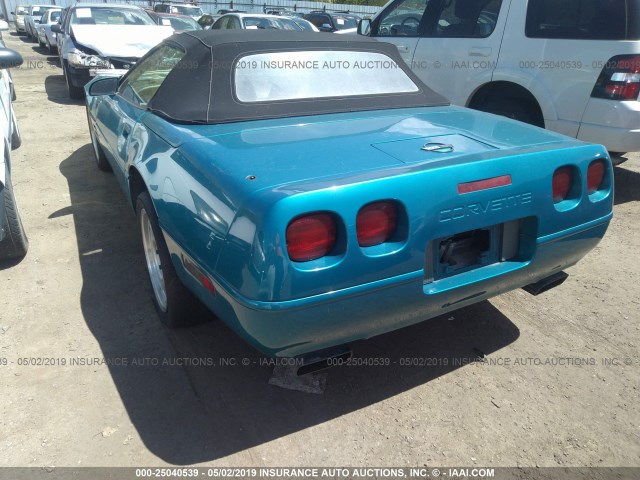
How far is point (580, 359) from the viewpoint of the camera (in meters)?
2.73

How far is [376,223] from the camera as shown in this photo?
6.40ft

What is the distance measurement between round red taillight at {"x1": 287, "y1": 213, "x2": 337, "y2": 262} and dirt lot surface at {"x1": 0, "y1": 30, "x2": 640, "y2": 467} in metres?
0.89

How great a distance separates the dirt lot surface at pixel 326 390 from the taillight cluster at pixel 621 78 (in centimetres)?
153

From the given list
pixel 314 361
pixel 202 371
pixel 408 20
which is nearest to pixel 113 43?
pixel 408 20

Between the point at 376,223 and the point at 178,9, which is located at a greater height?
the point at 178,9

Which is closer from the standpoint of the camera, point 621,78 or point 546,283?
point 546,283

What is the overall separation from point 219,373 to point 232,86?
1519mm

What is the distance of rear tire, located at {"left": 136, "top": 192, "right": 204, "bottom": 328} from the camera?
8.69 ft

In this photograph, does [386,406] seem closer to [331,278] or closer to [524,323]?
[331,278]

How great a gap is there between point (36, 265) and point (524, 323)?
10.7 ft

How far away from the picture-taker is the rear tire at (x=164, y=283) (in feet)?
8.69

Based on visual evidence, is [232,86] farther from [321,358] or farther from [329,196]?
[321,358]

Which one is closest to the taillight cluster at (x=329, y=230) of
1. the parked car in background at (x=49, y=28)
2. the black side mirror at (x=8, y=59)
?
the black side mirror at (x=8, y=59)

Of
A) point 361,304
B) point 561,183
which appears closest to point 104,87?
point 361,304
